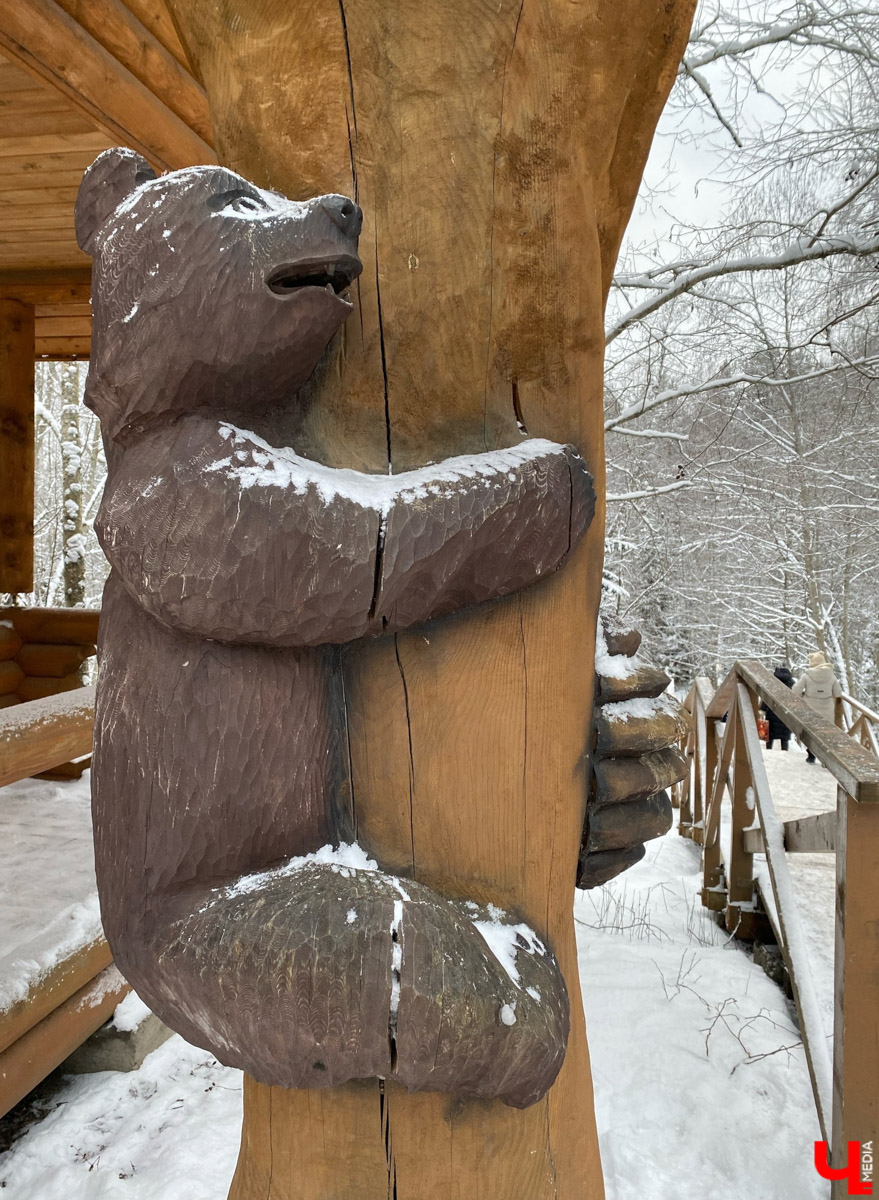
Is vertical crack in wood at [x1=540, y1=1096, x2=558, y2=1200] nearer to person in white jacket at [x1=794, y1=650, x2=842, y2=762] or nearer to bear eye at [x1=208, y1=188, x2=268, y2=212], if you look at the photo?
bear eye at [x1=208, y1=188, x2=268, y2=212]

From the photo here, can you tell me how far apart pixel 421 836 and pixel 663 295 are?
627 cm

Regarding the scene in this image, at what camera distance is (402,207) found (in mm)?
896

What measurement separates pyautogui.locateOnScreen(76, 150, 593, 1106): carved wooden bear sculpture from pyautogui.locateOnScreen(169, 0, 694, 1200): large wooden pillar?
0.07 metres

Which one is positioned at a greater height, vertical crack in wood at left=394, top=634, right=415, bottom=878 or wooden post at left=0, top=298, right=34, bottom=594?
wooden post at left=0, top=298, right=34, bottom=594

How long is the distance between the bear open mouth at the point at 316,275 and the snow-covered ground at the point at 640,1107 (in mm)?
2390

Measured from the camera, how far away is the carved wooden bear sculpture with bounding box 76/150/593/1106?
0.75m

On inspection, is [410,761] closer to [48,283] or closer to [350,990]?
[350,990]

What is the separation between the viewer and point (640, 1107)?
2557 millimetres

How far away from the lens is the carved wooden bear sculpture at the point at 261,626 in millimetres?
746

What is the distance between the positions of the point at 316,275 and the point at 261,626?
1.16ft

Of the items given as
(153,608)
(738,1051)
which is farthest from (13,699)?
(153,608)

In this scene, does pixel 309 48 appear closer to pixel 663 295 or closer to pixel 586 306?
pixel 586 306

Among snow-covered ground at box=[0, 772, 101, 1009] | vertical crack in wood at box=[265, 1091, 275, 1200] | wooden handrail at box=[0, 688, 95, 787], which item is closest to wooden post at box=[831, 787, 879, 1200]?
vertical crack in wood at box=[265, 1091, 275, 1200]

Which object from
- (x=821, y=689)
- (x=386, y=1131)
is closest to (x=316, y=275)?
(x=386, y=1131)
